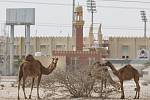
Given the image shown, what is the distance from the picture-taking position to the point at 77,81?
24312 millimetres

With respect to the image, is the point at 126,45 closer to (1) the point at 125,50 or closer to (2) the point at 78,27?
(1) the point at 125,50

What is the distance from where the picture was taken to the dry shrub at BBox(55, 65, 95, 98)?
24.2 m

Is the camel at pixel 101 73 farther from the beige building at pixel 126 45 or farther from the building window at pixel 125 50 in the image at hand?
the building window at pixel 125 50

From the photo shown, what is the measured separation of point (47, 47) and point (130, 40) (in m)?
22.3

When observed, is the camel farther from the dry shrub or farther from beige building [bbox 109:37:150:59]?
beige building [bbox 109:37:150:59]

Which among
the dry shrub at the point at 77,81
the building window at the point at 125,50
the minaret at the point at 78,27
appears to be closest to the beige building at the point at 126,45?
the building window at the point at 125,50

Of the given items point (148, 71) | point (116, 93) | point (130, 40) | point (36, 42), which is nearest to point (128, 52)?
point (130, 40)

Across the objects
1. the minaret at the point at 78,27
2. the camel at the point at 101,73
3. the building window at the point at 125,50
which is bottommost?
the building window at the point at 125,50

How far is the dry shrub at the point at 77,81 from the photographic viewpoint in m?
24.2

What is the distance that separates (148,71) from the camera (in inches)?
2269

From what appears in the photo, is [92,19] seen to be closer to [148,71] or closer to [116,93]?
[148,71]

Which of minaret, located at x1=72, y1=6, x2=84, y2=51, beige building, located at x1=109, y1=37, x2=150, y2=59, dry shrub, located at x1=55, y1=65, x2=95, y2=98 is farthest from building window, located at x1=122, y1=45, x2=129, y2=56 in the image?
dry shrub, located at x1=55, y1=65, x2=95, y2=98

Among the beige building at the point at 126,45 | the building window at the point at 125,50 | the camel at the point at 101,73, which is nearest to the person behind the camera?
the camel at the point at 101,73

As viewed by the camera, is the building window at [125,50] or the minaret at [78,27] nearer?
the minaret at [78,27]
